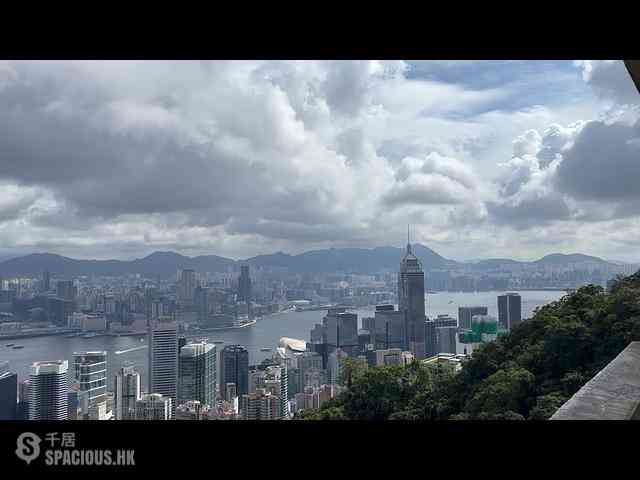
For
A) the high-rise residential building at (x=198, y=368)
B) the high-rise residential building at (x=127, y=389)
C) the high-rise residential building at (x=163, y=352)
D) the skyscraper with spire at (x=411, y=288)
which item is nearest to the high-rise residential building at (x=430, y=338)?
the skyscraper with spire at (x=411, y=288)

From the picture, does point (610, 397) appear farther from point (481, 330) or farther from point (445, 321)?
point (481, 330)

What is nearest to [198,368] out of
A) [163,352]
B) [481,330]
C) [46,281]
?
[163,352]

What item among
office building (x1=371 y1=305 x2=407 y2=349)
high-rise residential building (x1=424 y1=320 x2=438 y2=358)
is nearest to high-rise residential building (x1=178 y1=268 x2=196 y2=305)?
office building (x1=371 y1=305 x2=407 y2=349)

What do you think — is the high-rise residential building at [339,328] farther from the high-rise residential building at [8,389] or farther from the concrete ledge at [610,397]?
the high-rise residential building at [8,389]

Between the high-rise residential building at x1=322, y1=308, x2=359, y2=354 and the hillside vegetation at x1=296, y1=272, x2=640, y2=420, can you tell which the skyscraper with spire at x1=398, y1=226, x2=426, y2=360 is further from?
the hillside vegetation at x1=296, y1=272, x2=640, y2=420
